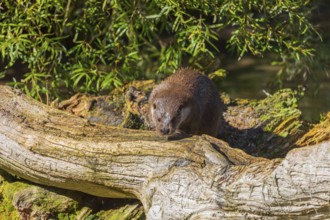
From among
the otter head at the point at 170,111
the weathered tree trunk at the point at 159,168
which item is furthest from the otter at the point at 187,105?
the weathered tree trunk at the point at 159,168

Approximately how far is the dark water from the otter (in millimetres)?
2289

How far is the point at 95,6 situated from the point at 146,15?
1.32ft

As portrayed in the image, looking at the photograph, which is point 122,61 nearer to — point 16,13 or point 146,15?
point 146,15

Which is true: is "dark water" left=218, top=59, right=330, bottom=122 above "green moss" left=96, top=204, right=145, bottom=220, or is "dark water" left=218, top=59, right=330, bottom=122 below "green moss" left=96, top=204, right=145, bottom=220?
above

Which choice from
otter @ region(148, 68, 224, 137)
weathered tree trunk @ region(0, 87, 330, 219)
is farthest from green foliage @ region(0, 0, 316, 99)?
weathered tree trunk @ region(0, 87, 330, 219)

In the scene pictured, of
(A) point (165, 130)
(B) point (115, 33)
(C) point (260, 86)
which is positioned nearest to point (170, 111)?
(A) point (165, 130)

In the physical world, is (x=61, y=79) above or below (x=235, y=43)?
below

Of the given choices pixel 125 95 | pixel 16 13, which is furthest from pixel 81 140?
pixel 16 13

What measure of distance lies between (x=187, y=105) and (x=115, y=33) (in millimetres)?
1547

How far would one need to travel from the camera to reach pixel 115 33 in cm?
764

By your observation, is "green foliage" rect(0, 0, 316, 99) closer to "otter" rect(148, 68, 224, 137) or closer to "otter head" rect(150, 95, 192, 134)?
"otter" rect(148, 68, 224, 137)

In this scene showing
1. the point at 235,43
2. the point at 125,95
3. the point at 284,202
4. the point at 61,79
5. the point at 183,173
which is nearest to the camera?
the point at 284,202

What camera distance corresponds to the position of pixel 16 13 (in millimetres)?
7156

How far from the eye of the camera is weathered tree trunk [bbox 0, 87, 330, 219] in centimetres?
430
